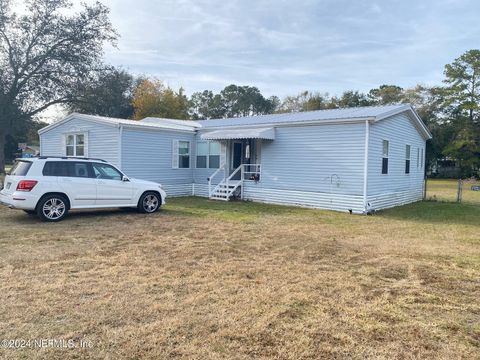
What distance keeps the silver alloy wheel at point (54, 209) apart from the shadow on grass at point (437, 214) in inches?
377

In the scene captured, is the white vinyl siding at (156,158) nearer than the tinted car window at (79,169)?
No

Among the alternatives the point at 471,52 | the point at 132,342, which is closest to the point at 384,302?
the point at 132,342

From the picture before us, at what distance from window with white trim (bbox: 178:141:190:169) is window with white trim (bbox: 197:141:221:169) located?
514 mm

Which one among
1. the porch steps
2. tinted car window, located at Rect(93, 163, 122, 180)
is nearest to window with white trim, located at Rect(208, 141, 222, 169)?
the porch steps

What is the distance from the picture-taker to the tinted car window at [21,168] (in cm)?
967

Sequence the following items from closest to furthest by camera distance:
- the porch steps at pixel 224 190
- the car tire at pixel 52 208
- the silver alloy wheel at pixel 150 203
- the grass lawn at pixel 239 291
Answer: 1. the grass lawn at pixel 239 291
2. the car tire at pixel 52 208
3. the silver alloy wheel at pixel 150 203
4. the porch steps at pixel 224 190

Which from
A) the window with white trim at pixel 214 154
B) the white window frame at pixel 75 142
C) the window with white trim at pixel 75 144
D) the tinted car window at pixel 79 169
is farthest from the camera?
the window with white trim at pixel 214 154

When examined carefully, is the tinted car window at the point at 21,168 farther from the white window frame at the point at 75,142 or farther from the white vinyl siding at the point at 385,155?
the white vinyl siding at the point at 385,155

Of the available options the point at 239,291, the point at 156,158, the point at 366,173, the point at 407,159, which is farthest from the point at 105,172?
the point at 407,159

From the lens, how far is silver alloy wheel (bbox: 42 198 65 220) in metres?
9.72

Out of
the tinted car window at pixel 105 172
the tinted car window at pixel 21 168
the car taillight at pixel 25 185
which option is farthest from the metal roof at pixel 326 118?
the car taillight at pixel 25 185

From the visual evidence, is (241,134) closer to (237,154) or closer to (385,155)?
(237,154)

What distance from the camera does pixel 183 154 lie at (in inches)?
693

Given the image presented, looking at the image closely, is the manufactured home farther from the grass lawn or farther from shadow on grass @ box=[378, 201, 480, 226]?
the grass lawn
